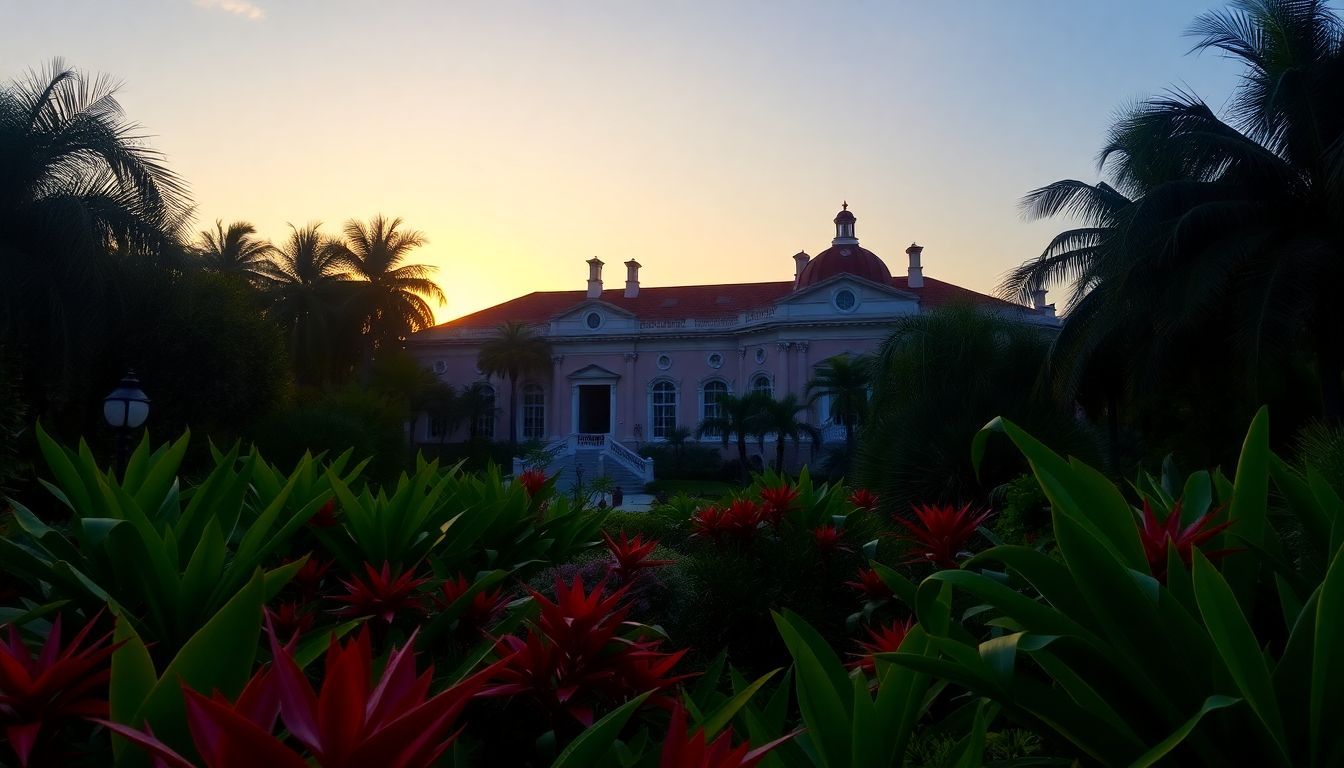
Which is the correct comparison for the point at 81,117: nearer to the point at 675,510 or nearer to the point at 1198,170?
the point at 675,510

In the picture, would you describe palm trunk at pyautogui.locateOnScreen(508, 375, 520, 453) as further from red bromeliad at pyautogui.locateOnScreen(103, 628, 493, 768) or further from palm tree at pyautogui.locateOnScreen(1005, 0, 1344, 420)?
red bromeliad at pyautogui.locateOnScreen(103, 628, 493, 768)

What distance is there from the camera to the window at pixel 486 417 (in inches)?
1724

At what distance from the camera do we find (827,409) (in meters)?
39.0

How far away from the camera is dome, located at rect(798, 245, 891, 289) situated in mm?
41625

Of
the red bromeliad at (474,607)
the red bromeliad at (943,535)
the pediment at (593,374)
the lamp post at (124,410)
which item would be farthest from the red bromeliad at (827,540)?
the pediment at (593,374)

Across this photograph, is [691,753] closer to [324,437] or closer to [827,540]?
[827,540]

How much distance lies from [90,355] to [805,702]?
50.9ft

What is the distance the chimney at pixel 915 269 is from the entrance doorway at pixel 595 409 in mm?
13790

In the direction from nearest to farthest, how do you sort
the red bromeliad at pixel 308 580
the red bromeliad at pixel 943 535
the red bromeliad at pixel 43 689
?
the red bromeliad at pixel 43 689 < the red bromeliad at pixel 308 580 < the red bromeliad at pixel 943 535

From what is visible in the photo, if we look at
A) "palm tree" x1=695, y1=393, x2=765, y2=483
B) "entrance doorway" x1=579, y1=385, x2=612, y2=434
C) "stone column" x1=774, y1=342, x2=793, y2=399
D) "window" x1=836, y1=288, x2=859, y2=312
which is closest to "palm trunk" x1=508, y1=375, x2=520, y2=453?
"entrance doorway" x1=579, y1=385, x2=612, y2=434

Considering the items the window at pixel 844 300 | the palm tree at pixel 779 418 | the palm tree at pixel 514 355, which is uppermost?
the window at pixel 844 300

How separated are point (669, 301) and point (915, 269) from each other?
1079 centimetres

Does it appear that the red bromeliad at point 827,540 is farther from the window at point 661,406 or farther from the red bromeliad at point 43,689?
the window at point 661,406

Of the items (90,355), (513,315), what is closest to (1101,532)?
(90,355)
